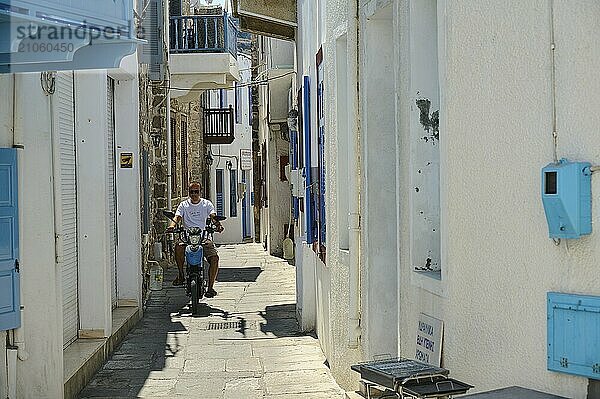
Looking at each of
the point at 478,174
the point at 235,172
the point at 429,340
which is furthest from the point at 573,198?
the point at 235,172

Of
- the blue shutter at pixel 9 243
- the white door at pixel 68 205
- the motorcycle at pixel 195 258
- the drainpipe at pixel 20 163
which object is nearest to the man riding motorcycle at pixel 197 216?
the motorcycle at pixel 195 258

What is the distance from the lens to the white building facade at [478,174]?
3.94 metres

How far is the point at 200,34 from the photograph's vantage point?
21.3m

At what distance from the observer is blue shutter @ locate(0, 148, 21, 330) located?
727cm

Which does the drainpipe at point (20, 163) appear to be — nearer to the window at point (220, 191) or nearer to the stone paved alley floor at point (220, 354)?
the stone paved alley floor at point (220, 354)

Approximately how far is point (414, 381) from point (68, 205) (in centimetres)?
690

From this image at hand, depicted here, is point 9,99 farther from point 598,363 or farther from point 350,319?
point 598,363

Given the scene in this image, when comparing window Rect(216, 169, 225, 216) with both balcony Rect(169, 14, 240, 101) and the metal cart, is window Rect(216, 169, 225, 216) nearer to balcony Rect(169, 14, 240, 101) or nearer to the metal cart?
balcony Rect(169, 14, 240, 101)

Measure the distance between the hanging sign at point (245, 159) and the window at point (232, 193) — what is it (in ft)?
3.61

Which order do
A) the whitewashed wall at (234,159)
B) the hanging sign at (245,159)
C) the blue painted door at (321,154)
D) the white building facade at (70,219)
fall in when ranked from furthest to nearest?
the hanging sign at (245,159) → the whitewashed wall at (234,159) → the blue painted door at (321,154) → the white building facade at (70,219)

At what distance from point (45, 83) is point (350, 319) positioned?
291 centimetres

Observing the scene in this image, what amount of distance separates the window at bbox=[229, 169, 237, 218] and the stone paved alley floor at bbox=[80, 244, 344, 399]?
60.3 ft

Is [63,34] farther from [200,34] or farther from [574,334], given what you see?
[200,34]

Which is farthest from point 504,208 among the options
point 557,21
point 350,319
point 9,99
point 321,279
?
point 321,279
